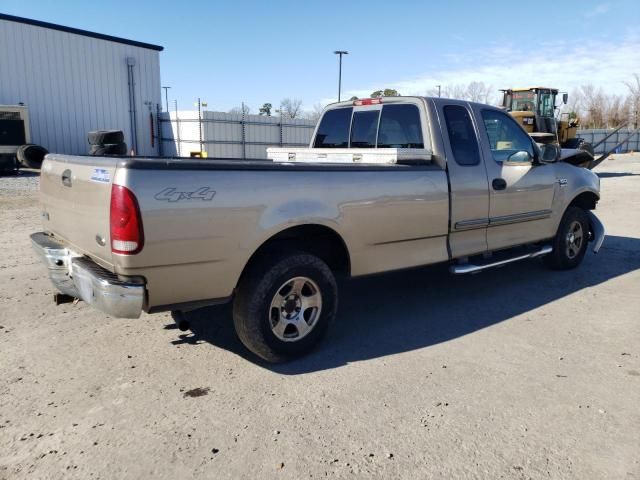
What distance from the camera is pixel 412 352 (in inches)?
163

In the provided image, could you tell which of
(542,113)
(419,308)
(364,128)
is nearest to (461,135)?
(364,128)

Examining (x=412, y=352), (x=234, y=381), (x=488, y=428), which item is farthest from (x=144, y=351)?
(x=488, y=428)

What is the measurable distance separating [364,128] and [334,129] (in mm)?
496

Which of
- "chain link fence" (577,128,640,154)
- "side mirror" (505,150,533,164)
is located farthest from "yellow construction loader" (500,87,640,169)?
"chain link fence" (577,128,640,154)

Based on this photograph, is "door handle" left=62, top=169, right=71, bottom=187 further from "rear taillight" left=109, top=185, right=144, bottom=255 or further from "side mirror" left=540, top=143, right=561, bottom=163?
"side mirror" left=540, top=143, right=561, bottom=163

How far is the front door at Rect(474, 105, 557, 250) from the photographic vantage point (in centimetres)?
531

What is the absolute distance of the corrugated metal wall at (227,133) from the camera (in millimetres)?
24953

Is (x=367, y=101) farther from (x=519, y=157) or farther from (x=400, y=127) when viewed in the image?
(x=519, y=157)

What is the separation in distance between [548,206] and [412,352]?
2955 mm

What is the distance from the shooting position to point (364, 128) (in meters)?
5.54

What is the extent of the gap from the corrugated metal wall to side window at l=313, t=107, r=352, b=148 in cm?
1961

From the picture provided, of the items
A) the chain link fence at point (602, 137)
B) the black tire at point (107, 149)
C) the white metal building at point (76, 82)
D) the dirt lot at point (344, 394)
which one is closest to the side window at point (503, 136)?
the dirt lot at point (344, 394)

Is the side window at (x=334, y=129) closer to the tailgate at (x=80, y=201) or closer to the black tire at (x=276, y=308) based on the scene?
the black tire at (x=276, y=308)

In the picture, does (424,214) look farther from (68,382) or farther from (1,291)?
(1,291)
